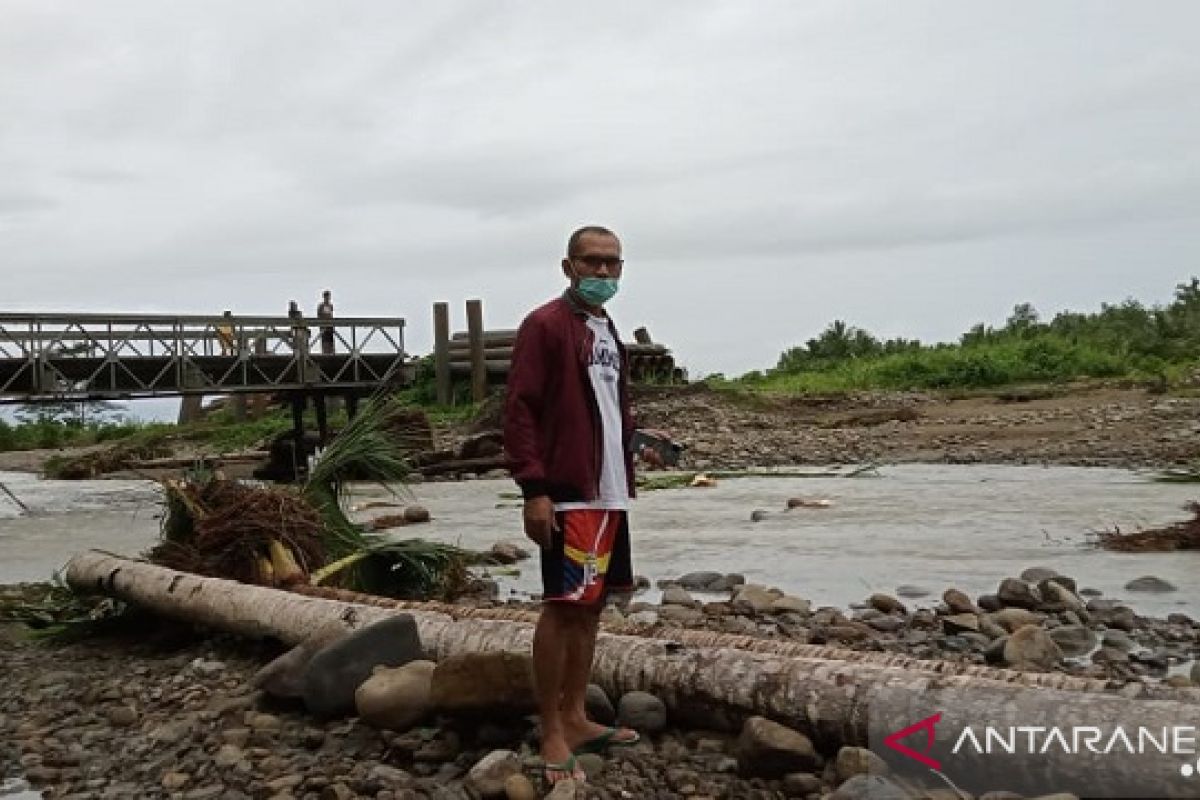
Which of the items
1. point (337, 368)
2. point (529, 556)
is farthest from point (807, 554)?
point (337, 368)

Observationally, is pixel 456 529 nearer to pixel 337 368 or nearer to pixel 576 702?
pixel 576 702

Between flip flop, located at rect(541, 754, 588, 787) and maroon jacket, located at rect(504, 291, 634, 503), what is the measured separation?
32.6 inches

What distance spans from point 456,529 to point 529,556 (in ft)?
8.22

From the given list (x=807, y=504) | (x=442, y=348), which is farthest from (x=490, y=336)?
(x=807, y=504)

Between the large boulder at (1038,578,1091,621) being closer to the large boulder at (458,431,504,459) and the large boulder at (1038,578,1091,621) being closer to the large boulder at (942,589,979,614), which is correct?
the large boulder at (942,589,979,614)

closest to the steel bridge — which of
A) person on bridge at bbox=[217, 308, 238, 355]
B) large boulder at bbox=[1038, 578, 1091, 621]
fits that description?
person on bridge at bbox=[217, 308, 238, 355]

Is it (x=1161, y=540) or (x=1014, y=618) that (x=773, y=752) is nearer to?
(x=1014, y=618)

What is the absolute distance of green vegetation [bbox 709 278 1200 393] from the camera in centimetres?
2636

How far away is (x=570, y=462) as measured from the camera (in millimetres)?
3955

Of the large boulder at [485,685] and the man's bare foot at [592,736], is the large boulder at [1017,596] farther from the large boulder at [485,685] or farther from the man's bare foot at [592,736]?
the large boulder at [485,685]

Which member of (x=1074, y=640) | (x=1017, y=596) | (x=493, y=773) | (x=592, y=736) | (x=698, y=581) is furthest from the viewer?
(x=698, y=581)

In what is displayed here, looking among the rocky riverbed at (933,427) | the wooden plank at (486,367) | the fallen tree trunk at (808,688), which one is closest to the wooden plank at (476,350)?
the wooden plank at (486,367)

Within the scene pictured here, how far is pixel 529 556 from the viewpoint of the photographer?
34.9ft

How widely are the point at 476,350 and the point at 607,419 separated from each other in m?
24.8
